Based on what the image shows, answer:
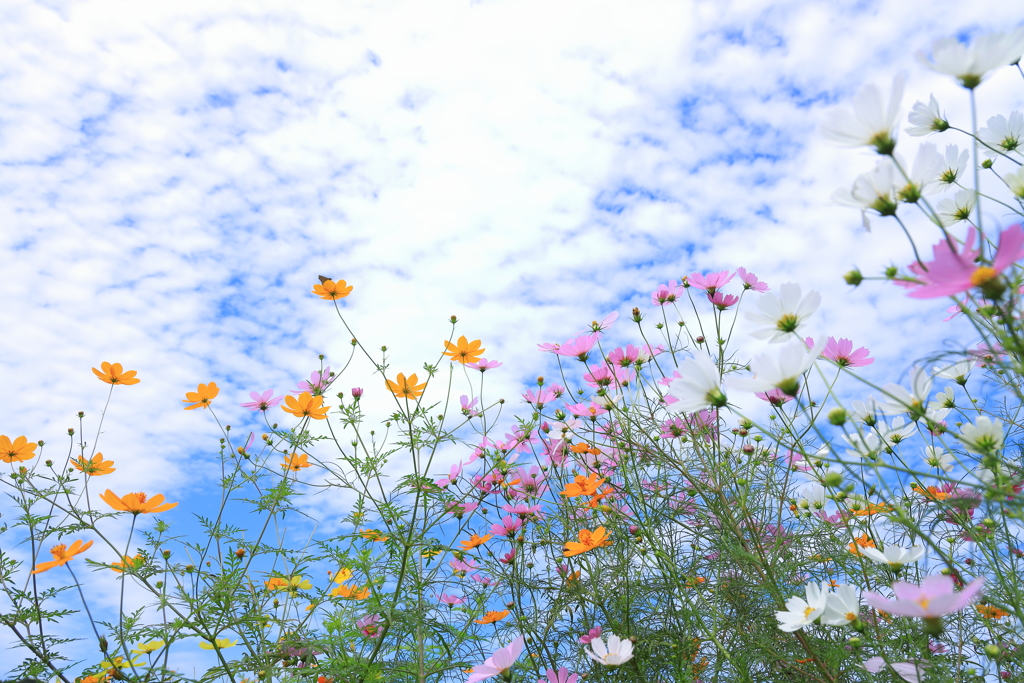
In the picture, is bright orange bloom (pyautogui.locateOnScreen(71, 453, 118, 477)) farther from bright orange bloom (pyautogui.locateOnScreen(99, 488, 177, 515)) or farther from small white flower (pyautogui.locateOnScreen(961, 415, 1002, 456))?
small white flower (pyautogui.locateOnScreen(961, 415, 1002, 456))

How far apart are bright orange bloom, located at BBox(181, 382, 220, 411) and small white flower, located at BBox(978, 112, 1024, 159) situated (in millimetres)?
2018

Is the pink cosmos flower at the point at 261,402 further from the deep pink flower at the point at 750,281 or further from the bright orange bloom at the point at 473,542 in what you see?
the deep pink flower at the point at 750,281

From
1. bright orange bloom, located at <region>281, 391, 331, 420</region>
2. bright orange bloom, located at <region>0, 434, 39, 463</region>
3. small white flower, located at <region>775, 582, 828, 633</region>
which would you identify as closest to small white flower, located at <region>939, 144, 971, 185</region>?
small white flower, located at <region>775, 582, 828, 633</region>

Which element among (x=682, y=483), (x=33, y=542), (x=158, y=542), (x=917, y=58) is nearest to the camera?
(x=917, y=58)

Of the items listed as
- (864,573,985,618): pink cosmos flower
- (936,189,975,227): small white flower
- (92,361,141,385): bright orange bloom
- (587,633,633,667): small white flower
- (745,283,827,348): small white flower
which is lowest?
(864,573,985,618): pink cosmos flower

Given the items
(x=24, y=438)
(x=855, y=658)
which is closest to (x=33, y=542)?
(x=24, y=438)

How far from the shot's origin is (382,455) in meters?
1.62

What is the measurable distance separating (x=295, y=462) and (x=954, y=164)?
171cm

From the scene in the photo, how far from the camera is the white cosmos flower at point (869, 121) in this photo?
2.61 feet

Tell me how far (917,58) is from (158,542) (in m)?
1.70

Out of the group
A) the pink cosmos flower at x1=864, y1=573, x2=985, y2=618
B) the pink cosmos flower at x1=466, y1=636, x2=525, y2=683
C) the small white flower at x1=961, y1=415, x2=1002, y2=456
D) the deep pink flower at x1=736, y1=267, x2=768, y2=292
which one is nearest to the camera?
the pink cosmos flower at x1=864, y1=573, x2=985, y2=618

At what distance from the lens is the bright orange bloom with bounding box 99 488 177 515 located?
1.35m

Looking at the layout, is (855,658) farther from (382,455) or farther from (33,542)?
(33,542)

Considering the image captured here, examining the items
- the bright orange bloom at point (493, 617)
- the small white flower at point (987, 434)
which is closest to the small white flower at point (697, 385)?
the small white flower at point (987, 434)
